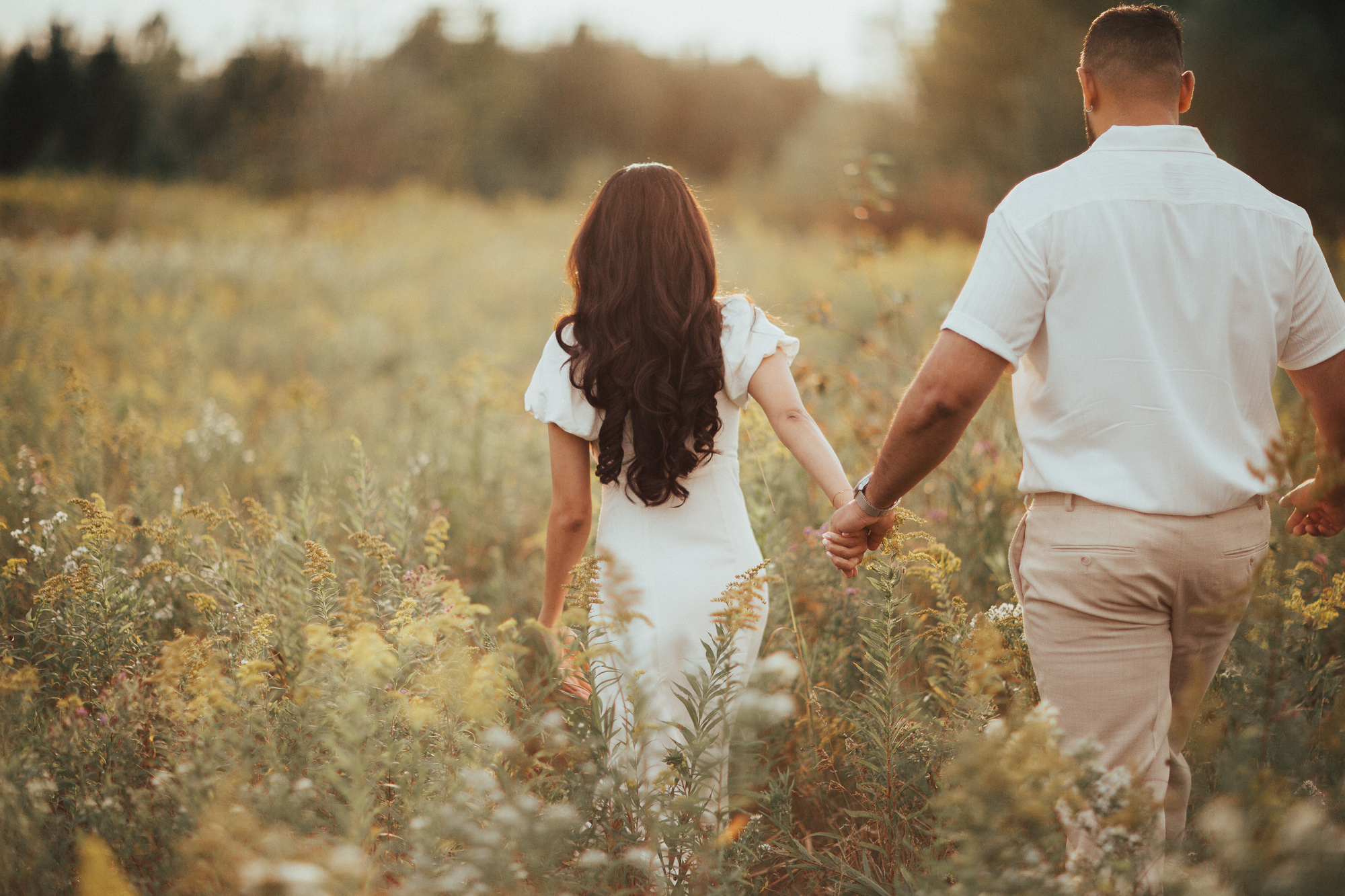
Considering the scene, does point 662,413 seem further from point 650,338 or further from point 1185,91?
point 1185,91

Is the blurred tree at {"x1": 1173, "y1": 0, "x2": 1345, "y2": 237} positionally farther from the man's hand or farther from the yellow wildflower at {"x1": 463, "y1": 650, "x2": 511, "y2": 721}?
the yellow wildflower at {"x1": 463, "y1": 650, "x2": 511, "y2": 721}

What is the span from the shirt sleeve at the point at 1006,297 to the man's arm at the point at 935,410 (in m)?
0.03

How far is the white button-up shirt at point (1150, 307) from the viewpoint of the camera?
1.83 m

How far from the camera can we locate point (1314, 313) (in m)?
1.94

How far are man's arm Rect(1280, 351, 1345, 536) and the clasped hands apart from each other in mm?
1026

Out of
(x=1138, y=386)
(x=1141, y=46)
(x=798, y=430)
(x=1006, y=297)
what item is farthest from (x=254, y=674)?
(x=1141, y=46)

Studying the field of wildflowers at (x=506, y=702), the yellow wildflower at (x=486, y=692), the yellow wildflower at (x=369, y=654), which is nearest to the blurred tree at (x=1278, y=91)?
the field of wildflowers at (x=506, y=702)

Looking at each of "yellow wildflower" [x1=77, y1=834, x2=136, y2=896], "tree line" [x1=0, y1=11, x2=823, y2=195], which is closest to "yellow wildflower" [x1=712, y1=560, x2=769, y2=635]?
"yellow wildflower" [x1=77, y1=834, x2=136, y2=896]

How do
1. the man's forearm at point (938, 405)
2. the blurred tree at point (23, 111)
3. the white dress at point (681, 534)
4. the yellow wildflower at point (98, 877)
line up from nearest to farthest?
the yellow wildflower at point (98, 877), the man's forearm at point (938, 405), the white dress at point (681, 534), the blurred tree at point (23, 111)

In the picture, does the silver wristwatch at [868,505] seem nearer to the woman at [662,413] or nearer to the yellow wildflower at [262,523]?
the woman at [662,413]

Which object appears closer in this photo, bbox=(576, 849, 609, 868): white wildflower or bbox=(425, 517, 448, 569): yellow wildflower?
bbox=(576, 849, 609, 868): white wildflower

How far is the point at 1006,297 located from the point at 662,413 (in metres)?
0.96

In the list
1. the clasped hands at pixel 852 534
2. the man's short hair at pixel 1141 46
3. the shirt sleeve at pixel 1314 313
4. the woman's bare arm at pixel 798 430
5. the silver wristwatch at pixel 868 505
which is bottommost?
the clasped hands at pixel 852 534

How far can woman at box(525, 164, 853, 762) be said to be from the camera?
2318 mm
